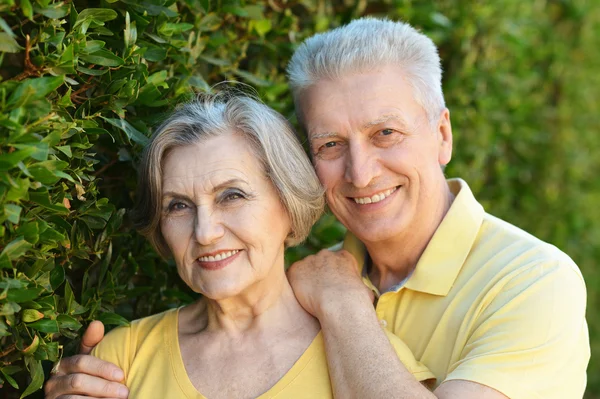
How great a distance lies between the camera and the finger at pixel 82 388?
2.58m

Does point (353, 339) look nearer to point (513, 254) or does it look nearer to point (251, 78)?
point (513, 254)

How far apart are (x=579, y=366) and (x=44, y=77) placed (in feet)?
6.06

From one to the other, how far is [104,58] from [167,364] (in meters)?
0.99

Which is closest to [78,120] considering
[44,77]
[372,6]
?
[44,77]

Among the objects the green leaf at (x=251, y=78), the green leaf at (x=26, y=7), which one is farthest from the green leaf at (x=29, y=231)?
the green leaf at (x=251, y=78)


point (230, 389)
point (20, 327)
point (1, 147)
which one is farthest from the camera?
point (230, 389)

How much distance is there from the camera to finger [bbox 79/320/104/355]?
107 inches

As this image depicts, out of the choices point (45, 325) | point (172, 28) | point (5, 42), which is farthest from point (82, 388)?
point (172, 28)

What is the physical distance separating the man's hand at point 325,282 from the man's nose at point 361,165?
31cm

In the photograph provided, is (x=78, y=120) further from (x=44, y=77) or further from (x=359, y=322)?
(x=359, y=322)

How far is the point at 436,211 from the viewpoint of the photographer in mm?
3074

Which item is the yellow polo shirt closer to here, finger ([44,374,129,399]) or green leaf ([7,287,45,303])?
finger ([44,374,129,399])

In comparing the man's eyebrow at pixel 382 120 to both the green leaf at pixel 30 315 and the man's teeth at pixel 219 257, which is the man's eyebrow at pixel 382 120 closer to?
the man's teeth at pixel 219 257

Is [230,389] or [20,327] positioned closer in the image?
[20,327]
